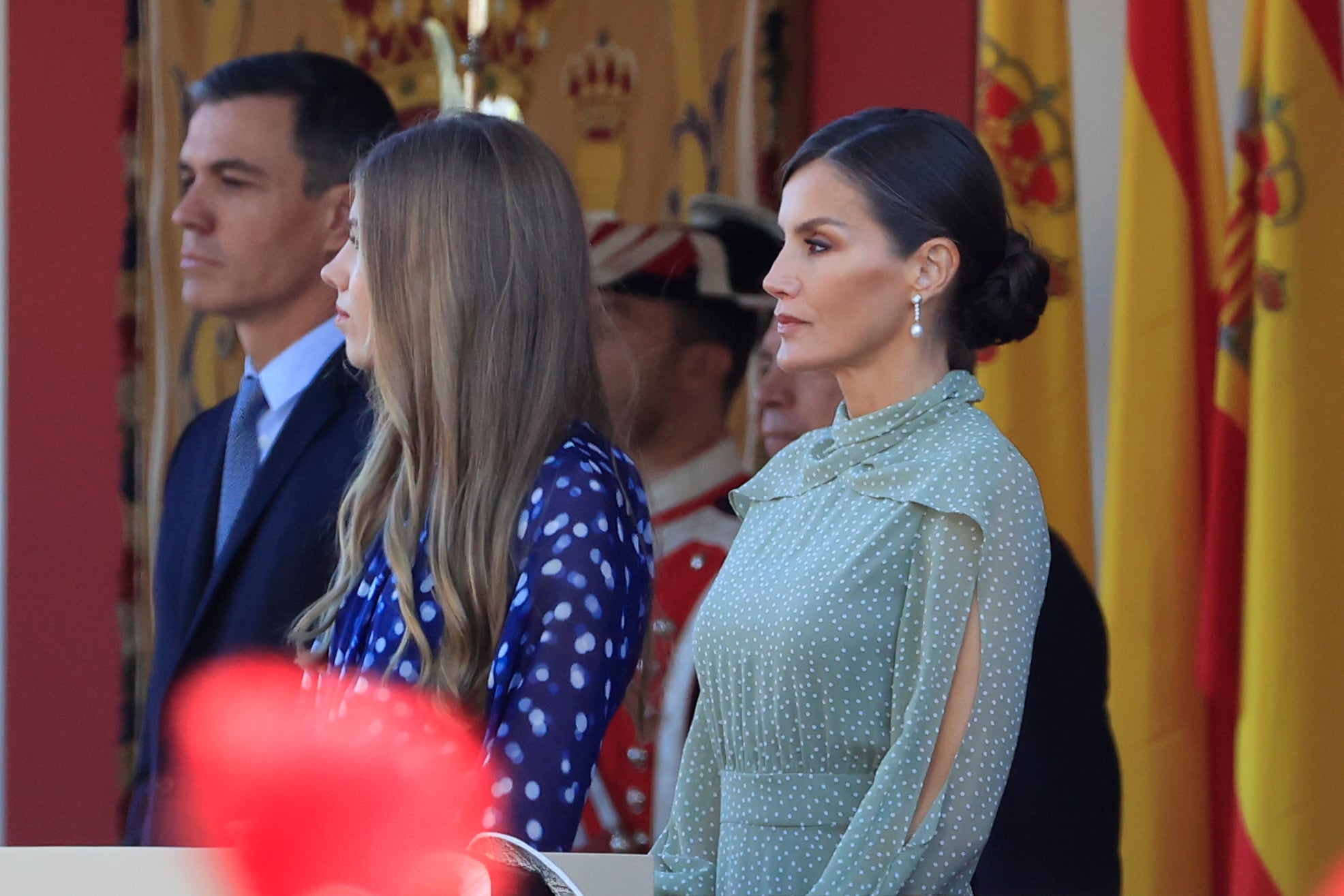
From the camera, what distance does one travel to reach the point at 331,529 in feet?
6.34

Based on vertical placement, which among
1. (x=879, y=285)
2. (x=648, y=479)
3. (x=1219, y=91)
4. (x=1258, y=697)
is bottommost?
(x=1258, y=697)

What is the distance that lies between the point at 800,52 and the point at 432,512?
1.96 meters

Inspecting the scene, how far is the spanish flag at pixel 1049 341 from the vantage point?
236 centimetres

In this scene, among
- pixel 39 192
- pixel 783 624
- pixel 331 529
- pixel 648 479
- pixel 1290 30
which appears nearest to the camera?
pixel 783 624

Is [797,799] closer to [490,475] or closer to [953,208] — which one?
[490,475]

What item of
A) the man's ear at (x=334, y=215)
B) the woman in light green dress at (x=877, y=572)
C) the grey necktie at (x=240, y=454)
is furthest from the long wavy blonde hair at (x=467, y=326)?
the man's ear at (x=334, y=215)

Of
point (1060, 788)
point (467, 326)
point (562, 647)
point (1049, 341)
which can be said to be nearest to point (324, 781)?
point (562, 647)

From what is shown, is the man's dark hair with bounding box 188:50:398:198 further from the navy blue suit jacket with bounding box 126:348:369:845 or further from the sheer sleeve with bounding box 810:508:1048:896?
the sheer sleeve with bounding box 810:508:1048:896

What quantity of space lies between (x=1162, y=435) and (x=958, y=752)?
108 centimetres

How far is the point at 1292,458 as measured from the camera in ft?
6.73

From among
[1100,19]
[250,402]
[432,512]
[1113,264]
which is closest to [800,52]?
[1100,19]

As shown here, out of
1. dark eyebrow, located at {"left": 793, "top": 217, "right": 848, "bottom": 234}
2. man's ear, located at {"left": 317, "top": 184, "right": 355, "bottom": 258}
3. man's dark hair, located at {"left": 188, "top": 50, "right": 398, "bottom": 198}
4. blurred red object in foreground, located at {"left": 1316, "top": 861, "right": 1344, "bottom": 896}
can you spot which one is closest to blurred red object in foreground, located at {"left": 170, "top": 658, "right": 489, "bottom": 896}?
dark eyebrow, located at {"left": 793, "top": 217, "right": 848, "bottom": 234}

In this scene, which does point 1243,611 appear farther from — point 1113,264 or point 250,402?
point 250,402

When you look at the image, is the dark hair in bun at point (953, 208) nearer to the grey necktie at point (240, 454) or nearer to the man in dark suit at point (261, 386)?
the man in dark suit at point (261, 386)
